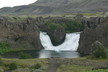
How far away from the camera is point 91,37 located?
5408 inches

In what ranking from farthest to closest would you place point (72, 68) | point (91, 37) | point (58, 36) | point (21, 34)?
point (58, 36), point (21, 34), point (91, 37), point (72, 68)

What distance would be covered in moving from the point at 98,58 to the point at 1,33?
74873 millimetres

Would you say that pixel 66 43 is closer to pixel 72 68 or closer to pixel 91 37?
pixel 91 37

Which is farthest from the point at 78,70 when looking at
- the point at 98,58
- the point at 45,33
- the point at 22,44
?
the point at 45,33

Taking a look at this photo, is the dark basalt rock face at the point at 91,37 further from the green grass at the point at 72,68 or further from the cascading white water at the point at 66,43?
the green grass at the point at 72,68

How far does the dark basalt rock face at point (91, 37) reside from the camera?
5241 inches

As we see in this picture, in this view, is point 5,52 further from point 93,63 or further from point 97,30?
point 93,63

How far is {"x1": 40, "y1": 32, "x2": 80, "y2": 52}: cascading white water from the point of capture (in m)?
150

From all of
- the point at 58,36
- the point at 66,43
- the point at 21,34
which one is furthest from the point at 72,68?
the point at 58,36

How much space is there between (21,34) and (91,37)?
3875 centimetres

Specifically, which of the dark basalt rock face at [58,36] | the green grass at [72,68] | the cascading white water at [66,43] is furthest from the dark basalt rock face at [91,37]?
the green grass at [72,68]

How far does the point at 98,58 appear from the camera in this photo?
9012cm

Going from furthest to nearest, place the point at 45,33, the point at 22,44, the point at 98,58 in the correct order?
the point at 45,33, the point at 22,44, the point at 98,58

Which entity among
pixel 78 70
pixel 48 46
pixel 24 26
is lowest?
pixel 48 46
